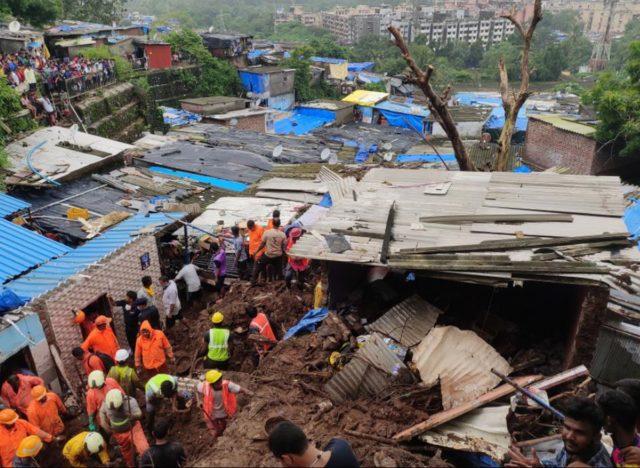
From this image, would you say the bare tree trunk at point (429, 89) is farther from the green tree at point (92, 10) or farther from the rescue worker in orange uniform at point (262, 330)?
the green tree at point (92, 10)

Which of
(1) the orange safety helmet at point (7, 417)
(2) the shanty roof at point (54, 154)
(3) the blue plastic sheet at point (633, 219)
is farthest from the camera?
(2) the shanty roof at point (54, 154)

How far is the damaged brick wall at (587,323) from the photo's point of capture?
546 cm

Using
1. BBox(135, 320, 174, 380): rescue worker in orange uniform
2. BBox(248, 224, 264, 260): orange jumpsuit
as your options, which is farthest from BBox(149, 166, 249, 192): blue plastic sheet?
BBox(135, 320, 174, 380): rescue worker in orange uniform

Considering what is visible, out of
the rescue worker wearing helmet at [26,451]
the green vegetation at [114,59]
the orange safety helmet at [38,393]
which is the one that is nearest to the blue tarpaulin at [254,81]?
the green vegetation at [114,59]

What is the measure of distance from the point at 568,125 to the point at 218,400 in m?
25.0

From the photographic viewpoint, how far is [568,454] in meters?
4.19

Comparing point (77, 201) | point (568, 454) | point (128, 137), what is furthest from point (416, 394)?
point (128, 137)

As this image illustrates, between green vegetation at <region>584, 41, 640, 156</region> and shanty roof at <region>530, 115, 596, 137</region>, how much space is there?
110 centimetres

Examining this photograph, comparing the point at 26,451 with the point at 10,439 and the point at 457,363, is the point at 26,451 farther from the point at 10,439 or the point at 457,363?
the point at 457,363

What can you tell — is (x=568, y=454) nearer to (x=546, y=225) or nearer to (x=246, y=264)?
(x=546, y=225)

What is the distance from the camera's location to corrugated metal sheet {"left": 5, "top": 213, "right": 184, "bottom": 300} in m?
8.12

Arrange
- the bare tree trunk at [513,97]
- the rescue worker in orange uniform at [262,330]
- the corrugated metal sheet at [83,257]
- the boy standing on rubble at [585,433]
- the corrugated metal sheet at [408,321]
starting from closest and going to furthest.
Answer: the boy standing on rubble at [585,433], the corrugated metal sheet at [408,321], the rescue worker in orange uniform at [262,330], the corrugated metal sheet at [83,257], the bare tree trunk at [513,97]

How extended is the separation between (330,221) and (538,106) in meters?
40.5

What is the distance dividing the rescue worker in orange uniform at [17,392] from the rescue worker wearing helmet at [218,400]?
260 centimetres
